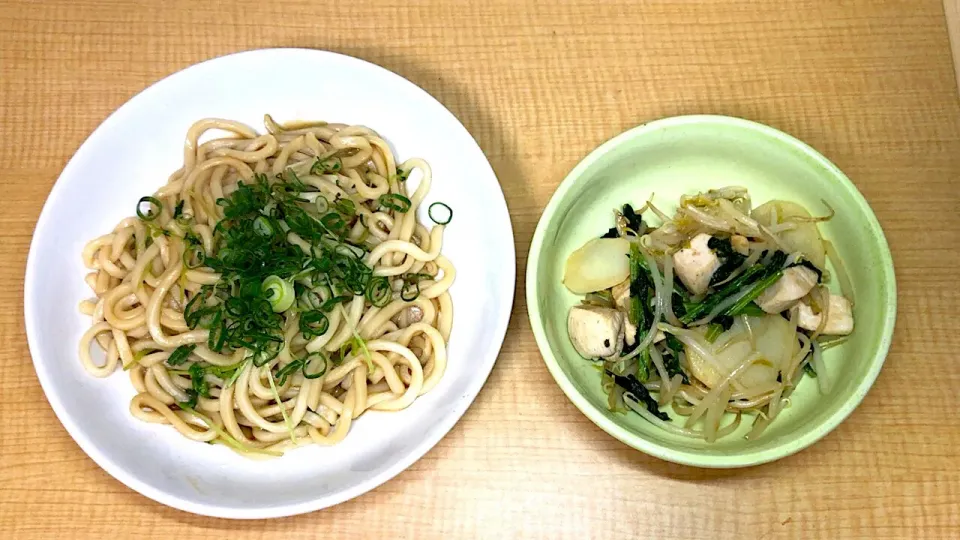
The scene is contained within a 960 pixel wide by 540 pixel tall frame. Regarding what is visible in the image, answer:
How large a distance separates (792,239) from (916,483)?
0.64 meters

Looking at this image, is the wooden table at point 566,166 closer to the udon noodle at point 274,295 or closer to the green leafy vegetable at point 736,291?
the udon noodle at point 274,295

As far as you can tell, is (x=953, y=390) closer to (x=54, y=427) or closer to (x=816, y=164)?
(x=816, y=164)

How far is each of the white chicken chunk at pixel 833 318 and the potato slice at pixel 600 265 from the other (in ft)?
1.32

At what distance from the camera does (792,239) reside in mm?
1713

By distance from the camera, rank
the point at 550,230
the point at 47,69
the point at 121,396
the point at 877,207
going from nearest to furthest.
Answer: the point at 550,230
the point at 121,396
the point at 877,207
the point at 47,69

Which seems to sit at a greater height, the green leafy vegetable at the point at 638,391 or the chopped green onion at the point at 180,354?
the green leafy vegetable at the point at 638,391

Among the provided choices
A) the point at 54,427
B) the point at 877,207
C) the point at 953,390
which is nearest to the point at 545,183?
the point at 877,207

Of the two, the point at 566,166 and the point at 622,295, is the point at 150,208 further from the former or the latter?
the point at 622,295

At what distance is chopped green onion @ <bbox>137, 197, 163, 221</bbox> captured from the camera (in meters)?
1.77

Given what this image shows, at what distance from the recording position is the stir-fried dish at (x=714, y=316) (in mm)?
1613

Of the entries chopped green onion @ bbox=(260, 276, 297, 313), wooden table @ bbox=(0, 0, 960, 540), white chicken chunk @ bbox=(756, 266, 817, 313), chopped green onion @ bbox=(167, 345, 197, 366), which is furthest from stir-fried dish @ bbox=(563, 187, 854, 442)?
chopped green onion @ bbox=(167, 345, 197, 366)

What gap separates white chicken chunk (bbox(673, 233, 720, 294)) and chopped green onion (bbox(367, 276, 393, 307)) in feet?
2.24

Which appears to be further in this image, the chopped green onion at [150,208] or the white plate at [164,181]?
the chopped green onion at [150,208]

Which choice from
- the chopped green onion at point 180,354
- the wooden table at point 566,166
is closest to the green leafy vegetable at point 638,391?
the wooden table at point 566,166
